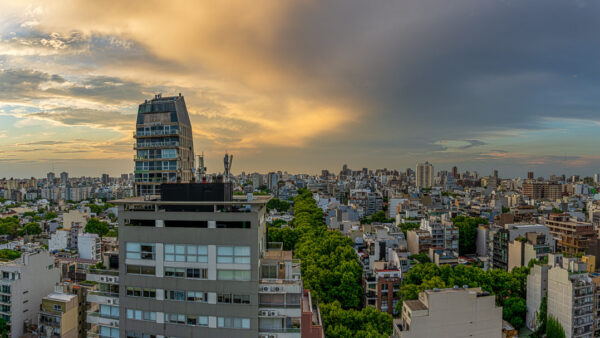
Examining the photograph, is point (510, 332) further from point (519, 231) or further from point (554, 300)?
point (519, 231)

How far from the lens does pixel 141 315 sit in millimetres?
14750

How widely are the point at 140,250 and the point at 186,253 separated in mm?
1989

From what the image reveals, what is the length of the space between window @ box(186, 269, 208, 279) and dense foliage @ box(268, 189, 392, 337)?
9.20 metres

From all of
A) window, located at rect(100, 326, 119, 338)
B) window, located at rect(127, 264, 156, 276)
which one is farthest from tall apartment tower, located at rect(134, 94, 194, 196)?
window, located at rect(100, 326, 119, 338)

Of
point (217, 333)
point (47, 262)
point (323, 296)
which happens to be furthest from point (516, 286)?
point (47, 262)

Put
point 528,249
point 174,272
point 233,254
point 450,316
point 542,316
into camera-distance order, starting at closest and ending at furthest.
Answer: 1. point 233,254
2. point 174,272
3. point 450,316
4. point 542,316
5. point 528,249

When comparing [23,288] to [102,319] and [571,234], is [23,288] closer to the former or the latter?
[102,319]

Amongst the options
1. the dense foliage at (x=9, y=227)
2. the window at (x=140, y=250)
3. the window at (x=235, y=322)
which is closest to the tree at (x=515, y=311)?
the window at (x=235, y=322)

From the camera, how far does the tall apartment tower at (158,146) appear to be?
906 inches

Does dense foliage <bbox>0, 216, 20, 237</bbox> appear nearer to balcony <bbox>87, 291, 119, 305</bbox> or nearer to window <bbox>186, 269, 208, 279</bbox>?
balcony <bbox>87, 291, 119, 305</bbox>

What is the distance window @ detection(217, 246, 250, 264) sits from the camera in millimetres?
13938

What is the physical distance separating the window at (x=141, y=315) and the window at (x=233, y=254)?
3631mm

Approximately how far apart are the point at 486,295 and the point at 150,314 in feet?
61.0

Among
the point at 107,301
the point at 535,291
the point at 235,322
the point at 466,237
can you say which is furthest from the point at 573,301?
the point at 107,301
